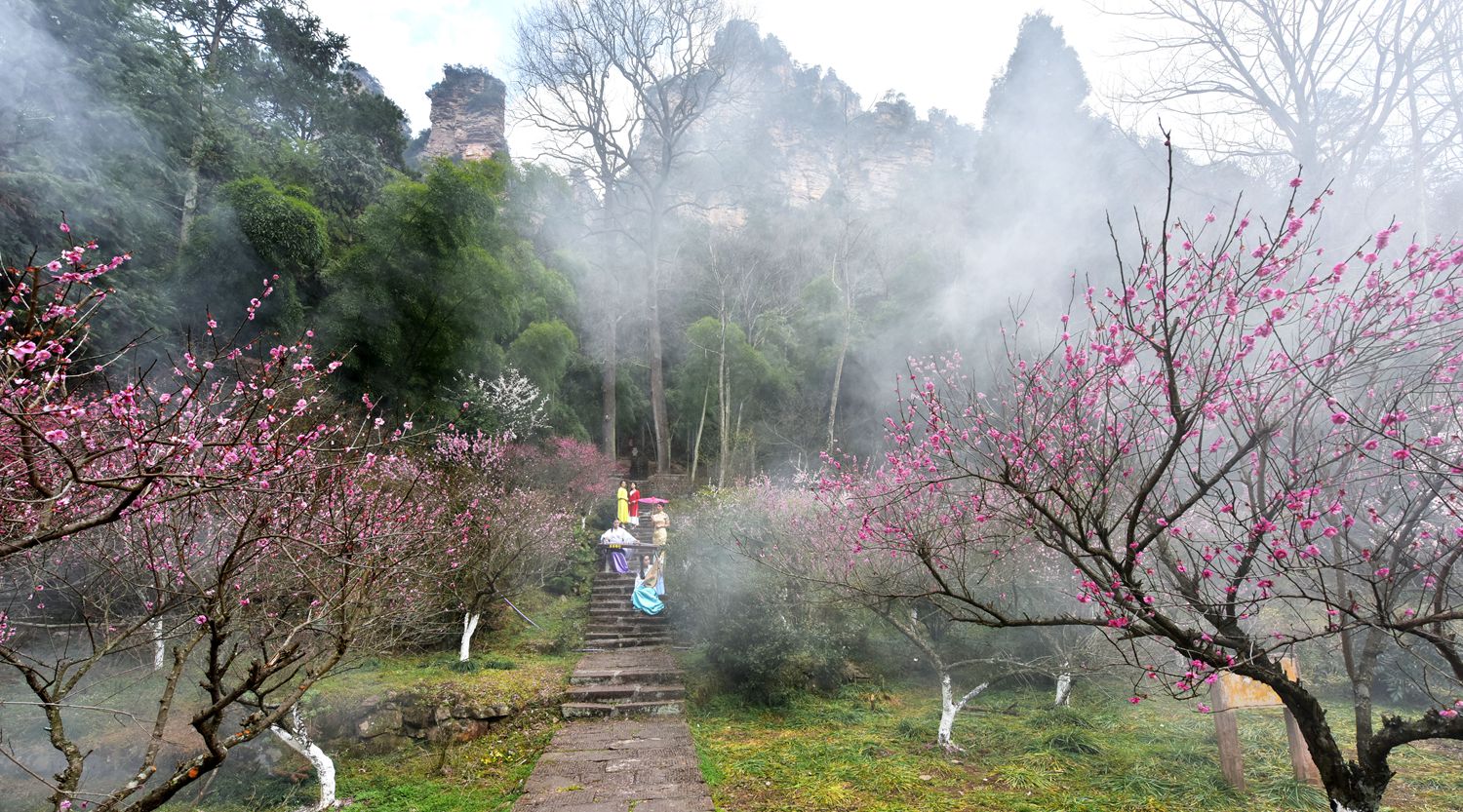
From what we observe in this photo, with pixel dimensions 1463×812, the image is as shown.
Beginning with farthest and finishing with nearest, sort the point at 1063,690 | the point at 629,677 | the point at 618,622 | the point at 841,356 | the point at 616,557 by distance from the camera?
the point at 841,356 < the point at 616,557 < the point at 618,622 < the point at 629,677 < the point at 1063,690

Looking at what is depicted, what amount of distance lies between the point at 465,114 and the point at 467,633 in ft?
87.3

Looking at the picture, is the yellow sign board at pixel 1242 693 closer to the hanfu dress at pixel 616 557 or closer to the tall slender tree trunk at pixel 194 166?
the hanfu dress at pixel 616 557

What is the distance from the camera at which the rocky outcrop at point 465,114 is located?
1070 inches

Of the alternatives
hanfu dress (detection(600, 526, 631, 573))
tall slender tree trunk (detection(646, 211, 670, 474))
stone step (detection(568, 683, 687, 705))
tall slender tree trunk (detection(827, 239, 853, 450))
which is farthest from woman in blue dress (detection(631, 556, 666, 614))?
tall slender tree trunk (detection(827, 239, 853, 450))

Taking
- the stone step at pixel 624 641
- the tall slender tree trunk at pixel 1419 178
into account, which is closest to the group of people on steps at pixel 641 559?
the stone step at pixel 624 641

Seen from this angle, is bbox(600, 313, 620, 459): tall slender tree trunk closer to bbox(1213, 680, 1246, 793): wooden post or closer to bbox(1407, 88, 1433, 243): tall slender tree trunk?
bbox(1213, 680, 1246, 793): wooden post

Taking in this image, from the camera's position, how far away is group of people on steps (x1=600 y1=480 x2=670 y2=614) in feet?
31.6

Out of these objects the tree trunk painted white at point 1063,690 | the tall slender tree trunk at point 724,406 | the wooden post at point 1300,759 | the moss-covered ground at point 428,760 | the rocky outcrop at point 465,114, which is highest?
the rocky outcrop at point 465,114

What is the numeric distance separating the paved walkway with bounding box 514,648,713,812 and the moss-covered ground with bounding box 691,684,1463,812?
0.79ft

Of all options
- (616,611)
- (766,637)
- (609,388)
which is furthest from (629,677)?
(609,388)

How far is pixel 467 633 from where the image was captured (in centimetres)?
782

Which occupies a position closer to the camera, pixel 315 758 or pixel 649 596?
pixel 315 758

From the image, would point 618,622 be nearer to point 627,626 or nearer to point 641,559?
point 627,626

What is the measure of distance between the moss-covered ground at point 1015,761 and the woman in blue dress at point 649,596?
2802mm
